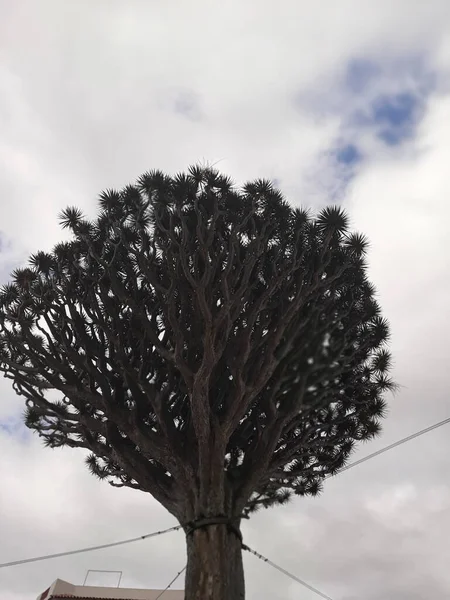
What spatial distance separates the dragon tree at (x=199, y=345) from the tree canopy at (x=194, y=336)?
31 mm

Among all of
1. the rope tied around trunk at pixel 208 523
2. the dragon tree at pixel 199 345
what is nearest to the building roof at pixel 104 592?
the dragon tree at pixel 199 345

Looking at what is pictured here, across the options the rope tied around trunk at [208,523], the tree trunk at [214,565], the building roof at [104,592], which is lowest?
the tree trunk at [214,565]

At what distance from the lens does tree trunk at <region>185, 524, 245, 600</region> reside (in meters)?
6.51

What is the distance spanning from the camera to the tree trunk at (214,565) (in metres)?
6.51

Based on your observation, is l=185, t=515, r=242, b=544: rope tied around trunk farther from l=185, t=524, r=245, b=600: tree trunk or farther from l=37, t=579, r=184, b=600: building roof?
l=37, t=579, r=184, b=600: building roof

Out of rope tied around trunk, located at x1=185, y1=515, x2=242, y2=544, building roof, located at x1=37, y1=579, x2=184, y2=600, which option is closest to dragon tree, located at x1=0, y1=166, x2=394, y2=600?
rope tied around trunk, located at x1=185, y1=515, x2=242, y2=544

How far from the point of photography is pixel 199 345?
8250 mm

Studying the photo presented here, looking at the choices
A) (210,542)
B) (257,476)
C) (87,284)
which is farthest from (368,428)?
(87,284)

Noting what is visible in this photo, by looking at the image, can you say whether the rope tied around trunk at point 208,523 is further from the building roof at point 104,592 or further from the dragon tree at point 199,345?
the building roof at point 104,592

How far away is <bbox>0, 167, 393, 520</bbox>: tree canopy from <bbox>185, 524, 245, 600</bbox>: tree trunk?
0.49 metres

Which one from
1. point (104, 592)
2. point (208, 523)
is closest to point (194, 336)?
point (208, 523)

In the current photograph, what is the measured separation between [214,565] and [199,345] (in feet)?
11.4

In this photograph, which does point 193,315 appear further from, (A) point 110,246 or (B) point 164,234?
(A) point 110,246

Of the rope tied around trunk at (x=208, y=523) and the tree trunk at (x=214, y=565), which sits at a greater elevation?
the rope tied around trunk at (x=208, y=523)
